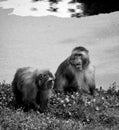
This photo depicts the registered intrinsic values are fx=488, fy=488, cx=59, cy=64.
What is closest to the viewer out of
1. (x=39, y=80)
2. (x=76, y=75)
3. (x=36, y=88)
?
(x=39, y=80)

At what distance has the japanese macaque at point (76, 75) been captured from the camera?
46.4ft

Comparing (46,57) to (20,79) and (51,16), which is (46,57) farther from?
(20,79)

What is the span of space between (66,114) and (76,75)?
3.06 meters

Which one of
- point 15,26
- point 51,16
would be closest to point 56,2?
point 51,16

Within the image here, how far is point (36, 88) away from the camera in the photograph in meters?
11.7

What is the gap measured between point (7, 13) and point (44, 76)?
7.21 m

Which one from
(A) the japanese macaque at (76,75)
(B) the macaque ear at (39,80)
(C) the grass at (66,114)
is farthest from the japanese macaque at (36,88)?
(A) the japanese macaque at (76,75)

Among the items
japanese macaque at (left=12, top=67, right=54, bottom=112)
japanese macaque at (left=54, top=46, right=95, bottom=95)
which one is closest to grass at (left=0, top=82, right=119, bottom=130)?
japanese macaque at (left=12, top=67, right=54, bottom=112)

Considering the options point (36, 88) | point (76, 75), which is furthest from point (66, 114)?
point (76, 75)

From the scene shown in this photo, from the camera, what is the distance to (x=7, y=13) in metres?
18.2

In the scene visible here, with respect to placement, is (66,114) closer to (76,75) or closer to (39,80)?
(39,80)

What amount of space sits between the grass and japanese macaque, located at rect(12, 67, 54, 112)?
0.28m

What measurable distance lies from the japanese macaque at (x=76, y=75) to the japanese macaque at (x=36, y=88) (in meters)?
2.29

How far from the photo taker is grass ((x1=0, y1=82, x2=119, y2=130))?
911cm
